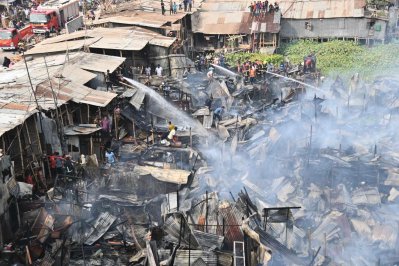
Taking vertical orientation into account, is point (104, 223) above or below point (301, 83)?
below

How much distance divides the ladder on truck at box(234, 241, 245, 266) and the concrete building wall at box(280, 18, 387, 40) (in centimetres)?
2900

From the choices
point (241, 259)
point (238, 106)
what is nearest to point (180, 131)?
point (238, 106)

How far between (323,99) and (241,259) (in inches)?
588

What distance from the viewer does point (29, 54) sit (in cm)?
2925

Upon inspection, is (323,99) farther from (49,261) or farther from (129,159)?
(49,261)

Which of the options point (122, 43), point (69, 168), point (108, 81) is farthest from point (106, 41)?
point (69, 168)

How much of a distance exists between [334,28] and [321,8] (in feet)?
6.22

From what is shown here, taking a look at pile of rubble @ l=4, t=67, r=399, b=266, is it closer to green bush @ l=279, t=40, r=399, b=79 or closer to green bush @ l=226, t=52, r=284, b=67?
green bush @ l=279, t=40, r=399, b=79

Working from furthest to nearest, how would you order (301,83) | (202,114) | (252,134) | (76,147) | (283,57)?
(283,57) < (301,83) < (202,114) < (252,134) < (76,147)

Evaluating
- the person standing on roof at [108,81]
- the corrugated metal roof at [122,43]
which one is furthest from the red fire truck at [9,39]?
the person standing on roof at [108,81]

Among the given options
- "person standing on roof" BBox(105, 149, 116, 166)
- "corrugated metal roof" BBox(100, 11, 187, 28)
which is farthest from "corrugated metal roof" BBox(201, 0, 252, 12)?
"person standing on roof" BBox(105, 149, 116, 166)

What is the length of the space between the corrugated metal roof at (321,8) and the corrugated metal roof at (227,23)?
2.09 metres

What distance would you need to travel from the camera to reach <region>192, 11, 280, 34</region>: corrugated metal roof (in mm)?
38644

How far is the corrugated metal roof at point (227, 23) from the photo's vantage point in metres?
38.6
